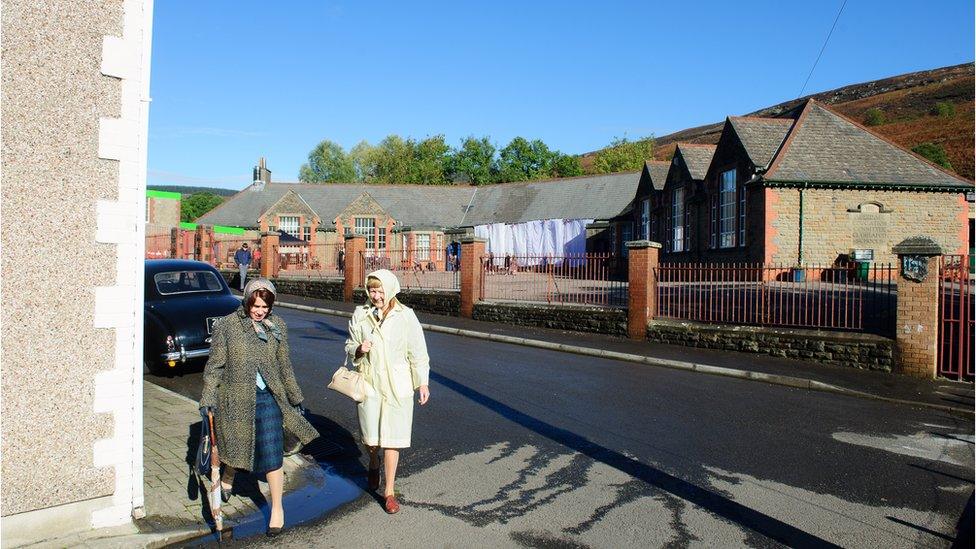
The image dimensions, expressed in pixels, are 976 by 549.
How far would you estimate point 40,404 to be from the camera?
428cm

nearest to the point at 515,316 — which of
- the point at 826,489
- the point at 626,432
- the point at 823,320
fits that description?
the point at 823,320

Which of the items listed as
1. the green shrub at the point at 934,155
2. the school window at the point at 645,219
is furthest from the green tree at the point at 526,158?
the school window at the point at 645,219

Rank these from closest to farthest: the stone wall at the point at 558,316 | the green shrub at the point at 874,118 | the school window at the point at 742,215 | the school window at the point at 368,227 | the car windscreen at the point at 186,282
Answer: the car windscreen at the point at 186,282 < the stone wall at the point at 558,316 < the school window at the point at 742,215 < the school window at the point at 368,227 < the green shrub at the point at 874,118

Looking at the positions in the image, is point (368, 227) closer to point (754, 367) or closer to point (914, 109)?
point (754, 367)

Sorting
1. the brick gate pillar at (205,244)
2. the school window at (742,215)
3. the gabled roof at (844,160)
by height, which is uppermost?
the gabled roof at (844,160)

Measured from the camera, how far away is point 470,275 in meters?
20.1

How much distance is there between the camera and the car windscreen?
37.5 ft

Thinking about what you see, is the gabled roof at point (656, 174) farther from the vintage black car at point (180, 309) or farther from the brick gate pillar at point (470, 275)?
the vintage black car at point (180, 309)

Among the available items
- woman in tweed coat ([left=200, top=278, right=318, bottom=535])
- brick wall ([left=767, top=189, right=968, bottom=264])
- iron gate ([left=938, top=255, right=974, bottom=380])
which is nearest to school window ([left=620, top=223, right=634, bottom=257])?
brick wall ([left=767, top=189, right=968, bottom=264])

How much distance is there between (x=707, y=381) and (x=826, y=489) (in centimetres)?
551

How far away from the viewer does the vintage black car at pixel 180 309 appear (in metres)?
10.3

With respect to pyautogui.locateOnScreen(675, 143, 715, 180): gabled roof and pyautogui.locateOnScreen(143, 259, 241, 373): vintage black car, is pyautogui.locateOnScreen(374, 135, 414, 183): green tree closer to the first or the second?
pyautogui.locateOnScreen(675, 143, 715, 180): gabled roof

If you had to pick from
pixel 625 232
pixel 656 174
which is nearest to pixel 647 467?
pixel 656 174

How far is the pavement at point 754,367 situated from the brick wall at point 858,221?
1163 cm
